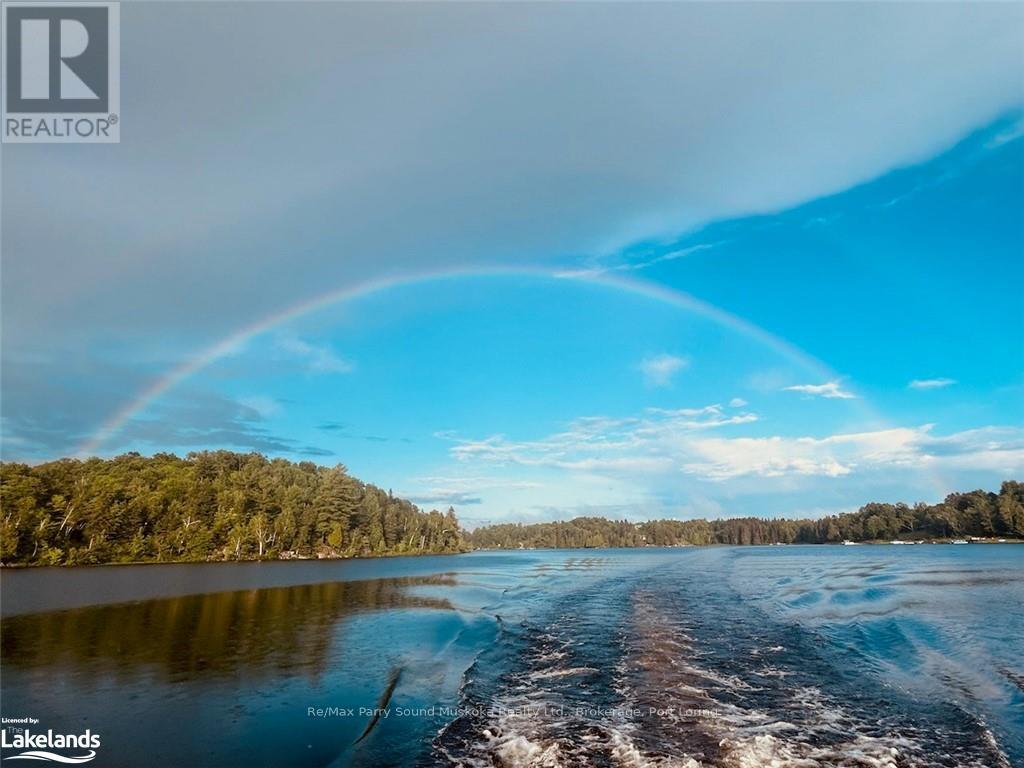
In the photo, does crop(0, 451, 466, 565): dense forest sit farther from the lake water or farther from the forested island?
the lake water

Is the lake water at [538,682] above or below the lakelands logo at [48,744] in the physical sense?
below

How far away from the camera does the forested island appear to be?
77.7 metres

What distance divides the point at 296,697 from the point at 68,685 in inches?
273

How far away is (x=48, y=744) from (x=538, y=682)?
11721 millimetres

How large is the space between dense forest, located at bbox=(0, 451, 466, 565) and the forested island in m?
0.19

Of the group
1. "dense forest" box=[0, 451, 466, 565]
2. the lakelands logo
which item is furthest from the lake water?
"dense forest" box=[0, 451, 466, 565]

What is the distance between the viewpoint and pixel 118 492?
88.0 meters

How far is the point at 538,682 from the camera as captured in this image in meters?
15.8

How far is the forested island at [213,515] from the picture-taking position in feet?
255

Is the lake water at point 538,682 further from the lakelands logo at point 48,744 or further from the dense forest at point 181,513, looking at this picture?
the dense forest at point 181,513

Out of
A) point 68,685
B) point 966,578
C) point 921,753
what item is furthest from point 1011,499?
point 68,685

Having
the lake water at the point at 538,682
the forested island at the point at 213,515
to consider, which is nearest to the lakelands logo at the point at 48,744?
the lake water at the point at 538,682

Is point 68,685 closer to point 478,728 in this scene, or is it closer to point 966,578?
point 478,728

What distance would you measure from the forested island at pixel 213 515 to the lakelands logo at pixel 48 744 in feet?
269
